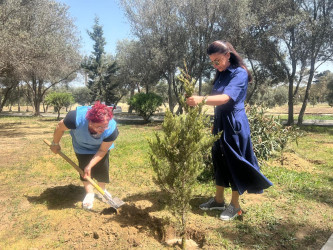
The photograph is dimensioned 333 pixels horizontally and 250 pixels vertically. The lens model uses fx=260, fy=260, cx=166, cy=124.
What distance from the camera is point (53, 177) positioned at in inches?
197

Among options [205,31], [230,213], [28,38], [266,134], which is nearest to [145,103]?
[205,31]

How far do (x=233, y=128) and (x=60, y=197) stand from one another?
280cm

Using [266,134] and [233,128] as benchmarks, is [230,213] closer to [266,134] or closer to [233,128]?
[233,128]

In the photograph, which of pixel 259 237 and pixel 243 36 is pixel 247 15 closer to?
pixel 243 36

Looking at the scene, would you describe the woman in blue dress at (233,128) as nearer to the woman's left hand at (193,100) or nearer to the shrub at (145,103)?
the woman's left hand at (193,100)

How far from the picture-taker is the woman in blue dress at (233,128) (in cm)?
286

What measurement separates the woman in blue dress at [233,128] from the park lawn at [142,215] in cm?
43

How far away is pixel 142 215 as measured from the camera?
324 centimetres

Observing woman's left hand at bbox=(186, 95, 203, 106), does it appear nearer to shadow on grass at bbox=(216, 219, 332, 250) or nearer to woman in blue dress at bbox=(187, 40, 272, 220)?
woman in blue dress at bbox=(187, 40, 272, 220)

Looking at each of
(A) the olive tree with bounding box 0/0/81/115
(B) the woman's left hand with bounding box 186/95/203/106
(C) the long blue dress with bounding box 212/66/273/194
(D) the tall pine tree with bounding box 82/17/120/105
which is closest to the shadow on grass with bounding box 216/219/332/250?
(C) the long blue dress with bounding box 212/66/273/194

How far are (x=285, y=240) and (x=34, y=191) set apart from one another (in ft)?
12.1

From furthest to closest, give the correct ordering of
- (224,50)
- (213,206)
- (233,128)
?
(213,206) < (233,128) < (224,50)

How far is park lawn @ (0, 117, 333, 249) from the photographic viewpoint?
2.76m

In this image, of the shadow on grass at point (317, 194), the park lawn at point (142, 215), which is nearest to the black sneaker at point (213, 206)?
the park lawn at point (142, 215)
